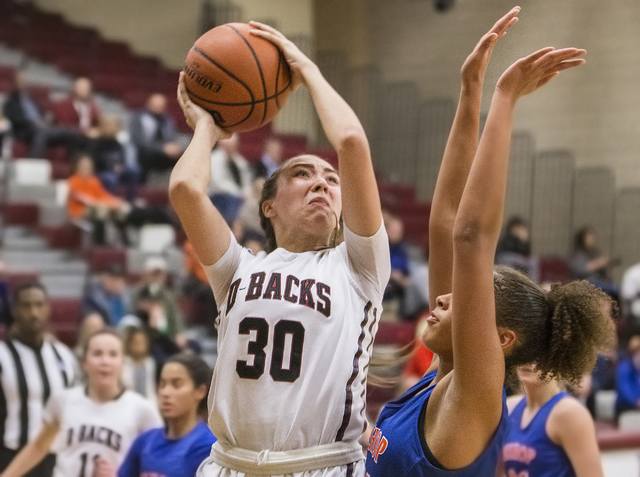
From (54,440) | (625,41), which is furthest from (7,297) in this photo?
(625,41)

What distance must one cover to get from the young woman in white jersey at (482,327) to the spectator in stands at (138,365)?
4.43 meters

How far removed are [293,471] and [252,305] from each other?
453mm

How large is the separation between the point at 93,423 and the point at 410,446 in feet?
8.30

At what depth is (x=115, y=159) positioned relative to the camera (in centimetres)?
884

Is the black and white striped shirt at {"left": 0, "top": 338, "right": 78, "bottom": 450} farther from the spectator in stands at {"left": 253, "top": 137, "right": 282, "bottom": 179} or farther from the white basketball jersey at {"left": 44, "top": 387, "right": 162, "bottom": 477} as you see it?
the spectator in stands at {"left": 253, "top": 137, "right": 282, "bottom": 179}

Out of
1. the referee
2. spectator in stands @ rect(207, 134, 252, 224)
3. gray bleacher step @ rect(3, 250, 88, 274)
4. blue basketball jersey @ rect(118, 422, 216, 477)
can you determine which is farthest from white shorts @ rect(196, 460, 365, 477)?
gray bleacher step @ rect(3, 250, 88, 274)

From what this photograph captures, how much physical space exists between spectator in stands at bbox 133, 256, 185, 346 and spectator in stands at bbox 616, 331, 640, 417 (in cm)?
382

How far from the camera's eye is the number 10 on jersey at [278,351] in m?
2.25

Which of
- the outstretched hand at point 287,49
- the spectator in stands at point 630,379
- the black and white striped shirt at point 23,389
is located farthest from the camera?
the spectator in stands at point 630,379

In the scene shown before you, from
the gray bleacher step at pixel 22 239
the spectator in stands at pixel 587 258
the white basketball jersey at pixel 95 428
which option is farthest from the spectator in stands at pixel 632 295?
the gray bleacher step at pixel 22 239

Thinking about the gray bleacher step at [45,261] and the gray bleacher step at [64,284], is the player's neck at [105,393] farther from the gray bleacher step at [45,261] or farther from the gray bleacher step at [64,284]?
the gray bleacher step at [45,261]

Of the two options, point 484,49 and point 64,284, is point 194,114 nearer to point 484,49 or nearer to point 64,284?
point 484,49

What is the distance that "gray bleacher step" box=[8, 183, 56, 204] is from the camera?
8820 millimetres

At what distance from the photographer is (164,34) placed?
1277 centimetres
